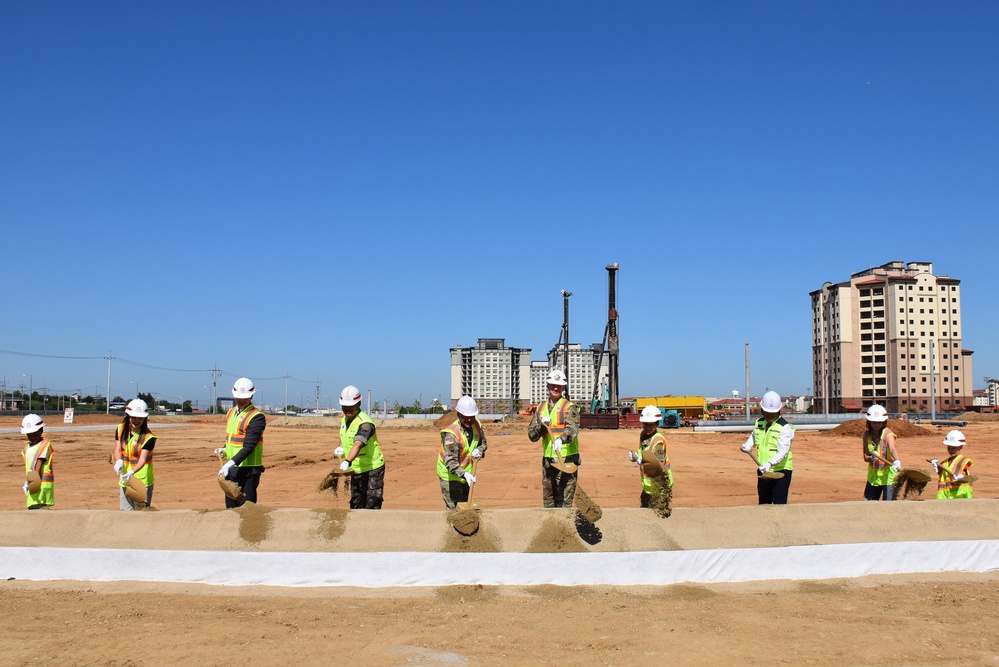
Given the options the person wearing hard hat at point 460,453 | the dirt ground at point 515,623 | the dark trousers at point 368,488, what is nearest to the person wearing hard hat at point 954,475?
the dirt ground at point 515,623

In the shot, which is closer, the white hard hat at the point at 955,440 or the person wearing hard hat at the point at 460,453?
the person wearing hard hat at the point at 460,453

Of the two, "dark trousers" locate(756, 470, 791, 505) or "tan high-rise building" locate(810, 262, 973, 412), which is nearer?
"dark trousers" locate(756, 470, 791, 505)

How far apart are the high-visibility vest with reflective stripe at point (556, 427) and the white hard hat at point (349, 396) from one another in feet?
5.90

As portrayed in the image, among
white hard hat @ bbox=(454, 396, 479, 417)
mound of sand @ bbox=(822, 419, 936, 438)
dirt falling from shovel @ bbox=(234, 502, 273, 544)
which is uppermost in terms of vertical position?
white hard hat @ bbox=(454, 396, 479, 417)

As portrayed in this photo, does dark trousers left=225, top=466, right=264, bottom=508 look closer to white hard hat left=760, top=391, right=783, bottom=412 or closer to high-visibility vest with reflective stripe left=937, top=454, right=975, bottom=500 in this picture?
white hard hat left=760, top=391, right=783, bottom=412

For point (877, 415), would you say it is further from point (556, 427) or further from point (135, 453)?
point (135, 453)

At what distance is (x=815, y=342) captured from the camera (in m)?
96.5

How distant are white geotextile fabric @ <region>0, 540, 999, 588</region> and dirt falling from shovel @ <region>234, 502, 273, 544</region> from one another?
232 millimetres

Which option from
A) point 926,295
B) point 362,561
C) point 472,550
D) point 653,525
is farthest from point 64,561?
point 926,295

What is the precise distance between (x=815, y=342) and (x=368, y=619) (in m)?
99.8

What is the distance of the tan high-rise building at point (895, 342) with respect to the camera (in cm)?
8700

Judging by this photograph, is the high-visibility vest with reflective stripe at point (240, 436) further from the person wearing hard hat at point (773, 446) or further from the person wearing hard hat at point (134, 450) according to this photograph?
the person wearing hard hat at point (773, 446)

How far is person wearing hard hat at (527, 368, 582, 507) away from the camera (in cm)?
732

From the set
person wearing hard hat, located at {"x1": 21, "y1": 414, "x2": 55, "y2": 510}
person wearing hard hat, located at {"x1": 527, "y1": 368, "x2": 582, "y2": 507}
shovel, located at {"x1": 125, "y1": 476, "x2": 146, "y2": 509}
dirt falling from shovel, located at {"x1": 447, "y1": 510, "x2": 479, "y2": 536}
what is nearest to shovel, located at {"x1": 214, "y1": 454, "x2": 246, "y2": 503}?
shovel, located at {"x1": 125, "y1": 476, "x2": 146, "y2": 509}
